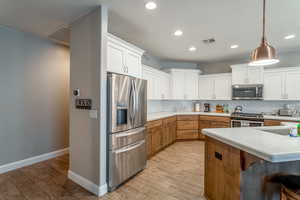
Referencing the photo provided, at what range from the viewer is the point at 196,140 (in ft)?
16.6

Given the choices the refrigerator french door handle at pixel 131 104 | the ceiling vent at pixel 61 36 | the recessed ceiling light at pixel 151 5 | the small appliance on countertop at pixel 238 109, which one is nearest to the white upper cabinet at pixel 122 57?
the refrigerator french door handle at pixel 131 104

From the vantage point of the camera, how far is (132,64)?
287 cm

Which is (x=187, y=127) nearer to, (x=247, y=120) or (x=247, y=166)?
(x=247, y=120)

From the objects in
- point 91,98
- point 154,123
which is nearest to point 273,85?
point 154,123

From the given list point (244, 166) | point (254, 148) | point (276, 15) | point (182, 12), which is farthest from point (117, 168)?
point (276, 15)

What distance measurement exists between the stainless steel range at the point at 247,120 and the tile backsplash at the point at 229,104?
75 cm

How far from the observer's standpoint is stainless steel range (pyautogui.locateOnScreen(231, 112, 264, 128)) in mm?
4031

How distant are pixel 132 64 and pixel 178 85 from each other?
2.67 m

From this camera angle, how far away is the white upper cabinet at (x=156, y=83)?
4113 mm

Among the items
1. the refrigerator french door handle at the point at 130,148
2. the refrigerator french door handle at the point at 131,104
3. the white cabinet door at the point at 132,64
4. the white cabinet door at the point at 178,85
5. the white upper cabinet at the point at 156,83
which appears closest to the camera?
the refrigerator french door handle at the point at 130,148

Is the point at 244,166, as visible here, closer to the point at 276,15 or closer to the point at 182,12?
the point at 182,12

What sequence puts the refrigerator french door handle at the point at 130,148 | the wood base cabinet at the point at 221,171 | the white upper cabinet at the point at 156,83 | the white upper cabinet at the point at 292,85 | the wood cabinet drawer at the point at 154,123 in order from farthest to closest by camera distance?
1. the white upper cabinet at the point at 156,83
2. the white upper cabinet at the point at 292,85
3. the wood cabinet drawer at the point at 154,123
4. the refrigerator french door handle at the point at 130,148
5. the wood base cabinet at the point at 221,171

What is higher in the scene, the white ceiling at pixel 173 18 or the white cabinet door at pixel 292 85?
the white ceiling at pixel 173 18

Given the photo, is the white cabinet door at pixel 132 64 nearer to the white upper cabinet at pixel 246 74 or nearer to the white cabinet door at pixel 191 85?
the white cabinet door at pixel 191 85
